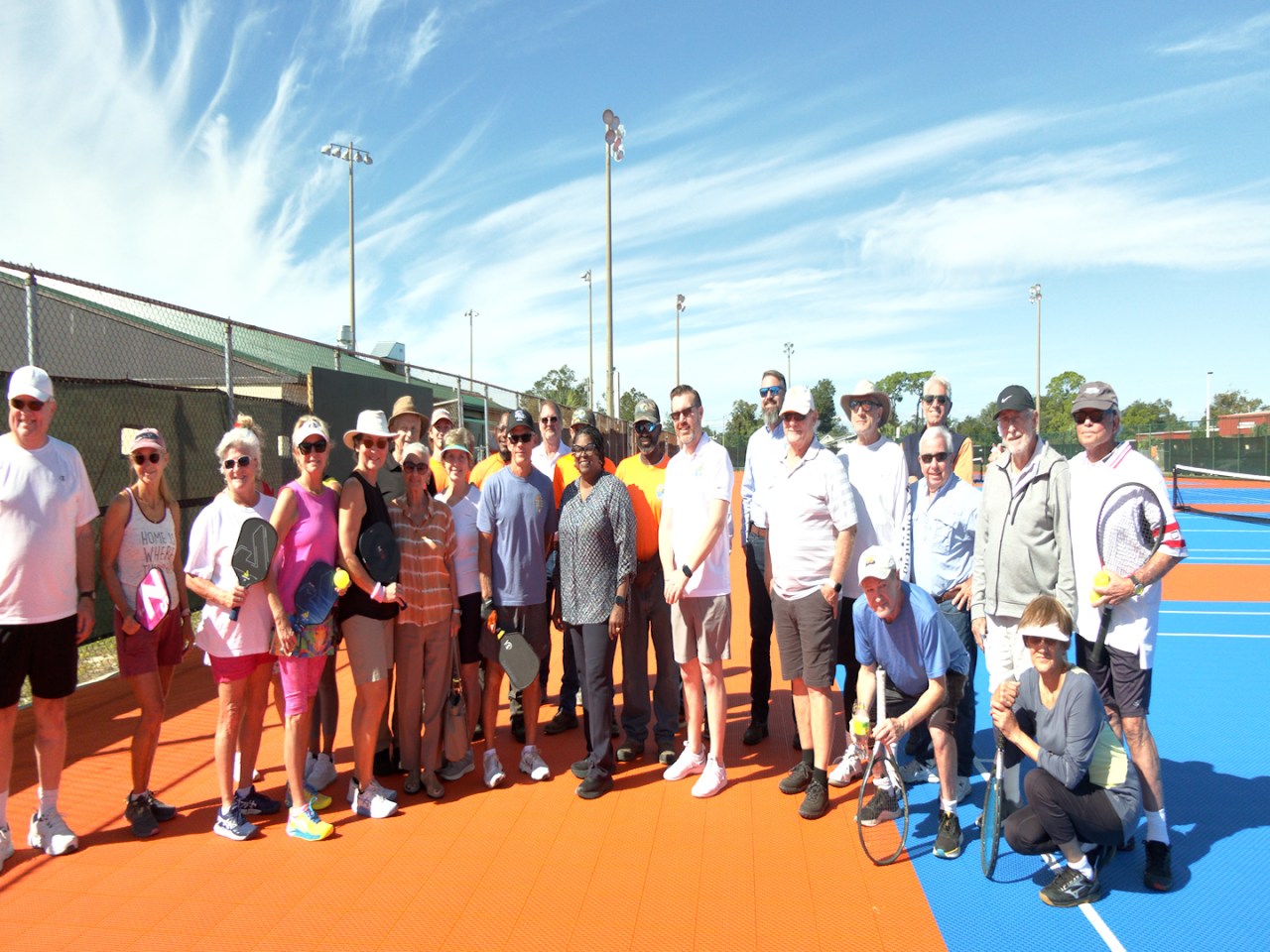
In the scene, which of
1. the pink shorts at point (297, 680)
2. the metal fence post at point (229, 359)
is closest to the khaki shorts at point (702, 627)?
the pink shorts at point (297, 680)

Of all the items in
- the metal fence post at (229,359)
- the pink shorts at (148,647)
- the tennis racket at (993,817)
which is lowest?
the tennis racket at (993,817)

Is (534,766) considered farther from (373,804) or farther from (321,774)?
(321,774)

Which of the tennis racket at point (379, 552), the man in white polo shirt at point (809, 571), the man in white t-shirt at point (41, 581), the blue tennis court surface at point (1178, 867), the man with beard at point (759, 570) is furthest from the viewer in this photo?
the man with beard at point (759, 570)

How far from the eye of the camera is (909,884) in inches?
133

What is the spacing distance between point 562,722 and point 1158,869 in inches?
134

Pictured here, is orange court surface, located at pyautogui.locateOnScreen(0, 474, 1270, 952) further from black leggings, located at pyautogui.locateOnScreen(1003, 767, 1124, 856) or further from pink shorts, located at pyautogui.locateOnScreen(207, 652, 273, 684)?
pink shorts, located at pyautogui.locateOnScreen(207, 652, 273, 684)

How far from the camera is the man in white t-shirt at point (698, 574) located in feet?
14.5

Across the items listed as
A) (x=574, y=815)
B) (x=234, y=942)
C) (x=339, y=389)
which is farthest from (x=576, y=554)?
(x=339, y=389)

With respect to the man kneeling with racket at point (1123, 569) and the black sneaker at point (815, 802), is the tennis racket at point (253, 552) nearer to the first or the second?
the black sneaker at point (815, 802)

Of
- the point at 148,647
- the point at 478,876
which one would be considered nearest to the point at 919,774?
the point at 478,876

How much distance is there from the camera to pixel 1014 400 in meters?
3.85

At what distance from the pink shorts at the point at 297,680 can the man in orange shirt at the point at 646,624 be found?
1793 mm

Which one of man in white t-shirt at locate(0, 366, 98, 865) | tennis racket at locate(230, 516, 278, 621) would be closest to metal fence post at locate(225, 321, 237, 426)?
man in white t-shirt at locate(0, 366, 98, 865)

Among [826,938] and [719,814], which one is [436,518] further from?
[826,938]
